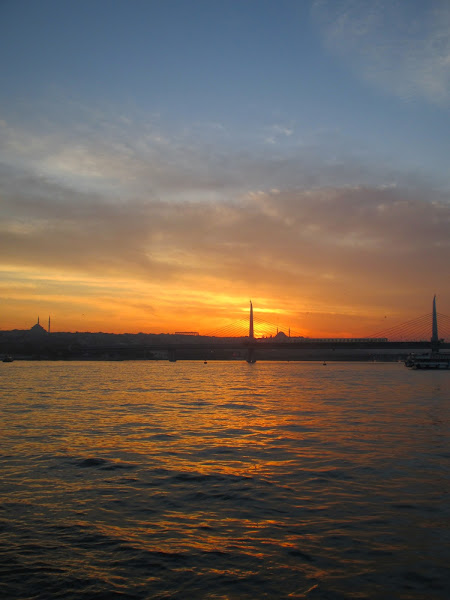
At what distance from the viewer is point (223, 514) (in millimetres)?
11539

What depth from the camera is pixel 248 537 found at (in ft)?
32.9

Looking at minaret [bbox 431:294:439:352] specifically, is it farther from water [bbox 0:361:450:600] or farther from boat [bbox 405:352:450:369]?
water [bbox 0:361:450:600]

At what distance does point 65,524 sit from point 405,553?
268 inches

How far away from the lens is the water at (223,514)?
811 centimetres

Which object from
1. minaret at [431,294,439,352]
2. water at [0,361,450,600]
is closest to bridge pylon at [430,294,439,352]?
minaret at [431,294,439,352]

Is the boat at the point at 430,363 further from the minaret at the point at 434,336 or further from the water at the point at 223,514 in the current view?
the water at the point at 223,514

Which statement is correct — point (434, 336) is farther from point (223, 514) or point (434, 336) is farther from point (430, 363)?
point (223, 514)

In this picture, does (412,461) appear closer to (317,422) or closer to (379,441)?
(379,441)

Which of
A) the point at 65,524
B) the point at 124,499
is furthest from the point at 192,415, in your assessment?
the point at 65,524

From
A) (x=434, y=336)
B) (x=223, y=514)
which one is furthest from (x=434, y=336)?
(x=223, y=514)

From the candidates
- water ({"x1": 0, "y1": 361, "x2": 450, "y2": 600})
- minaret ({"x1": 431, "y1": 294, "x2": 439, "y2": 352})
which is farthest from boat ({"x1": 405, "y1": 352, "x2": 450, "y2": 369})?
water ({"x1": 0, "y1": 361, "x2": 450, "y2": 600})

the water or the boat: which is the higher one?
the water

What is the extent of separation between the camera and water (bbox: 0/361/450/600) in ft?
26.6

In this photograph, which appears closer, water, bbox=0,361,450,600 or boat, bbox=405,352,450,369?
water, bbox=0,361,450,600
